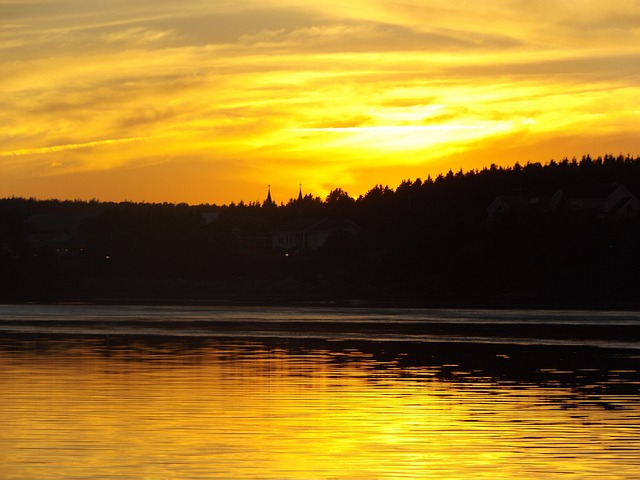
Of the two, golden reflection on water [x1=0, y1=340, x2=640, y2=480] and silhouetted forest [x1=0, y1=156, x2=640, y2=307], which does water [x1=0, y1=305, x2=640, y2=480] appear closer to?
golden reflection on water [x1=0, y1=340, x2=640, y2=480]

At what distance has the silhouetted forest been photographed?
438ft

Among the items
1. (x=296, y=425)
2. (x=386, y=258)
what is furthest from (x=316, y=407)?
(x=386, y=258)

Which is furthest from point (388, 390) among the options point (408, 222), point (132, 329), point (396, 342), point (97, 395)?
point (408, 222)

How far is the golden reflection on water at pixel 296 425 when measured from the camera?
2314 centimetres

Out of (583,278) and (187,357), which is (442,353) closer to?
(187,357)

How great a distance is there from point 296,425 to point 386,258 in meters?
122

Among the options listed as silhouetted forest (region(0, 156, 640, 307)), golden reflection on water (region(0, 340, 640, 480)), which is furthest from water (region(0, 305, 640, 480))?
silhouetted forest (region(0, 156, 640, 307))

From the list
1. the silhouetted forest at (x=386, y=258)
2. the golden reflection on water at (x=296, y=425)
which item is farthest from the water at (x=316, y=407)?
the silhouetted forest at (x=386, y=258)

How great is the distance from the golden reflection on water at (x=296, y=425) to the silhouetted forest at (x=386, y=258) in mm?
84875

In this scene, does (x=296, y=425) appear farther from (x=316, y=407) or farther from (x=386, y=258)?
(x=386, y=258)

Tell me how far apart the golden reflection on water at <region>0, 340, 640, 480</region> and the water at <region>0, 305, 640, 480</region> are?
59mm

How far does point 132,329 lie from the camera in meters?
70.1

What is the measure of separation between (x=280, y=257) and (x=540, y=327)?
94807 millimetres

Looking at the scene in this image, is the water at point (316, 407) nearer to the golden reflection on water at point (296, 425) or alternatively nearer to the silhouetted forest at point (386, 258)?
the golden reflection on water at point (296, 425)
